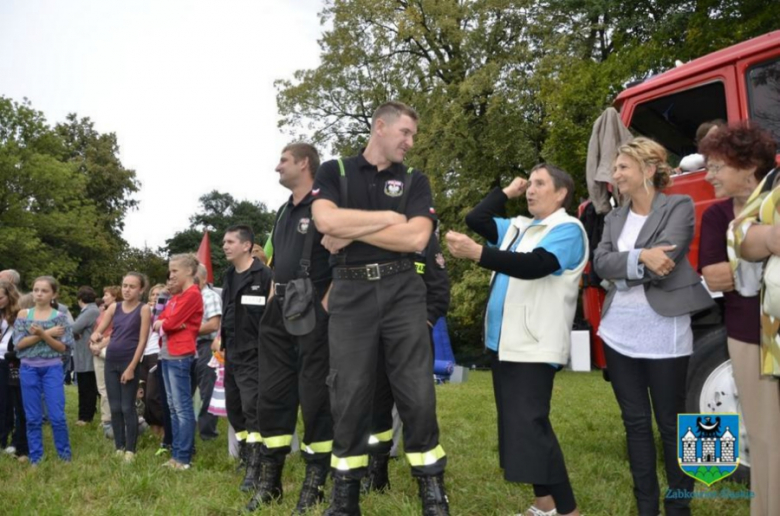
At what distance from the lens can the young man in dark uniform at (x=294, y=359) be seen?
426cm

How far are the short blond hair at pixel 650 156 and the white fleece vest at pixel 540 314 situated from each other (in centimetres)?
46

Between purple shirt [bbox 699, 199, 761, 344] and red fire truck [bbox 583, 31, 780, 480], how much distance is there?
3.42ft

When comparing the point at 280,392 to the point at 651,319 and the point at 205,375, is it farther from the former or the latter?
the point at 205,375

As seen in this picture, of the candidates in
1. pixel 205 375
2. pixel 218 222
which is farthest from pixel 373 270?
pixel 218 222

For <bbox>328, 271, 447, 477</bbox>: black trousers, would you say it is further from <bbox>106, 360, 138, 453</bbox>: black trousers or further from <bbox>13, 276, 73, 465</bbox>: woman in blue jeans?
A: <bbox>13, 276, 73, 465</bbox>: woman in blue jeans

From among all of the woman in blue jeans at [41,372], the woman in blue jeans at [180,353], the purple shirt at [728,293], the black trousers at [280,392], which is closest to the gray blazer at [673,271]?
the purple shirt at [728,293]

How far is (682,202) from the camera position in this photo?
3682mm

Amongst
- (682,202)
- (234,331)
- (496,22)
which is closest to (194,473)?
(234,331)

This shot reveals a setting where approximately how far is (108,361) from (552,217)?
4660 millimetres

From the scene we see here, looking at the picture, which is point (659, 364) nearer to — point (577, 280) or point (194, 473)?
point (577, 280)

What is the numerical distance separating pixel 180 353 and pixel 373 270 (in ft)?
10.8

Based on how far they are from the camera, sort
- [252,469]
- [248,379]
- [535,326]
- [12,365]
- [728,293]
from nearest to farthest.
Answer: [728,293] → [535,326] → [252,469] → [248,379] → [12,365]

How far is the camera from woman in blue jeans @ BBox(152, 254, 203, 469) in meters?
6.16

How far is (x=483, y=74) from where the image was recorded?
21.8 metres
